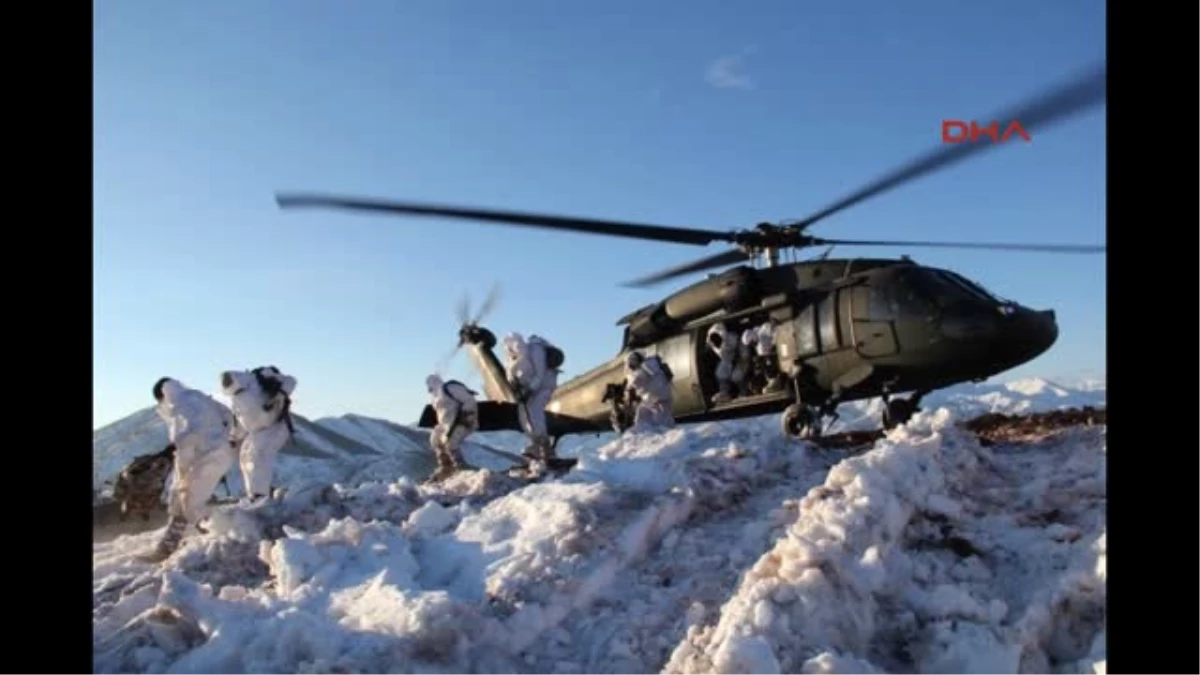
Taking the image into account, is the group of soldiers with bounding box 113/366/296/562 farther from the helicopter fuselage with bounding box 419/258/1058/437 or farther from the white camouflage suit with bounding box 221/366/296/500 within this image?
the helicopter fuselage with bounding box 419/258/1058/437

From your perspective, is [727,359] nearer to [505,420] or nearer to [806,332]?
[806,332]

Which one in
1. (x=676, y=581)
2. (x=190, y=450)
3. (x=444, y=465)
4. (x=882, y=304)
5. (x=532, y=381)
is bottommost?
(x=444, y=465)

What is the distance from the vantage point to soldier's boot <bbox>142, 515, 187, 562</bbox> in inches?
332

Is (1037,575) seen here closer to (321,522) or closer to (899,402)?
(321,522)

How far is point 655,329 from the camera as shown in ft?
51.9

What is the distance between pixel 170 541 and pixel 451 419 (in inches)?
203

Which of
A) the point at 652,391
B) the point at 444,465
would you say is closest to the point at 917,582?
the point at 652,391

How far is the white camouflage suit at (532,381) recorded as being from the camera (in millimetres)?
12703

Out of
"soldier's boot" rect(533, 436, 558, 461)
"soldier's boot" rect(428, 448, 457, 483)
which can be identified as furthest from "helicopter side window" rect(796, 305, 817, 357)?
"soldier's boot" rect(428, 448, 457, 483)

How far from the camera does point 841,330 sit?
12.8m

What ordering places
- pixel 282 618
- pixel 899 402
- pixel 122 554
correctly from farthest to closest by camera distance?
pixel 899 402 → pixel 122 554 → pixel 282 618
